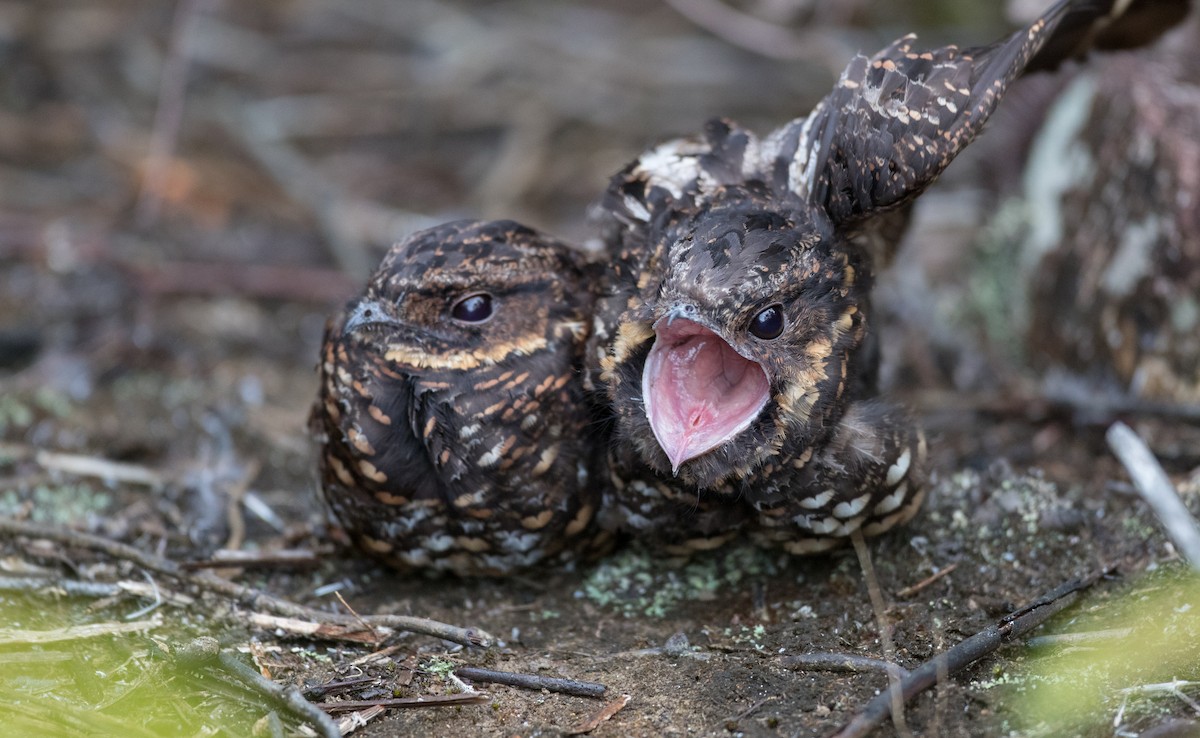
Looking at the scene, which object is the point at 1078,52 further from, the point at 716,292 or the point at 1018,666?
the point at 1018,666

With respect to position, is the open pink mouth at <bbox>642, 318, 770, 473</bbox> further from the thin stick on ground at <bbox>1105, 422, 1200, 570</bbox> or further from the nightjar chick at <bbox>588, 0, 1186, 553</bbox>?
the thin stick on ground at <bbox>1105, 422, 1200, 570</bbox>

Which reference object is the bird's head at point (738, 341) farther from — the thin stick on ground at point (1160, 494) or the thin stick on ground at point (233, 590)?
the thin stick on ground at point (1160, 494)

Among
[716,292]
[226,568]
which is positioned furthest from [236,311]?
[716,292]

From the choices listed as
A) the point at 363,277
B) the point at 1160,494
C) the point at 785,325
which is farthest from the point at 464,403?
the point at 363,277

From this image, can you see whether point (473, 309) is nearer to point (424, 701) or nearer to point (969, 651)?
point (424, 701)

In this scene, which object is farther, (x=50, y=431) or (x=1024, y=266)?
(x=1024, y=266)
